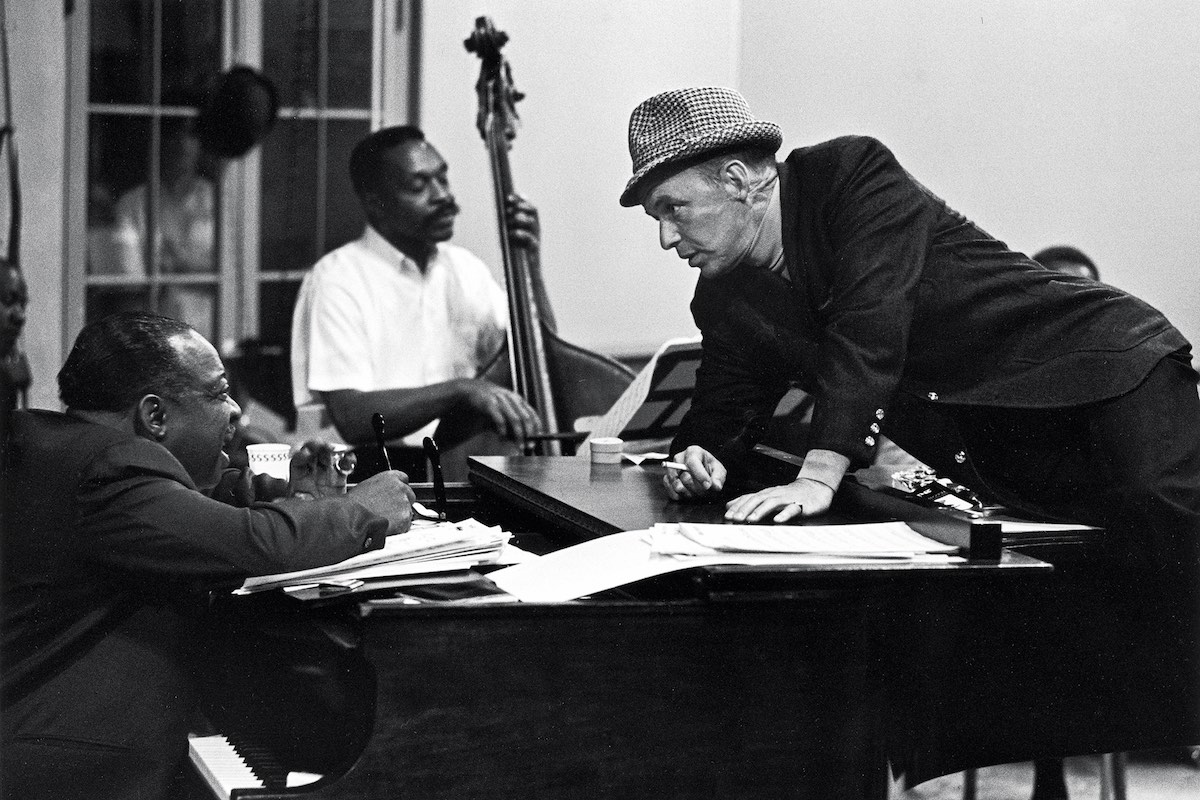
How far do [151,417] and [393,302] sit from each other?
7.50 ft

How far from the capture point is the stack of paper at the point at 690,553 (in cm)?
142

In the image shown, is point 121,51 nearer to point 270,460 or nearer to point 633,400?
point 633,400

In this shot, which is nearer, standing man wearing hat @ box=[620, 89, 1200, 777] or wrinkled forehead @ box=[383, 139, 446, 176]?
standing man wearing hat @ box=[620, 89, 1200, 777]

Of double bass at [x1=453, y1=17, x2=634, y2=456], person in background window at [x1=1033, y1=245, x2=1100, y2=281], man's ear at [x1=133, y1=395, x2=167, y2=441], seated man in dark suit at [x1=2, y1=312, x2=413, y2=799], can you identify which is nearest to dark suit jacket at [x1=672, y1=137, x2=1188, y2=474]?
seated man in dark suit at [x1=2, y1=312, x2=413, y2=799]

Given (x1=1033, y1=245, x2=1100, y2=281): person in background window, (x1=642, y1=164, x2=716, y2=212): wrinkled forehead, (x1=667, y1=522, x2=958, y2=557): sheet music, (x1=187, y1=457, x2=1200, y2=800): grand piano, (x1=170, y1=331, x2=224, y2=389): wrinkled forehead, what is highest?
(x1=642, y1=164, x2=716, y2=212): wrinkled forehead

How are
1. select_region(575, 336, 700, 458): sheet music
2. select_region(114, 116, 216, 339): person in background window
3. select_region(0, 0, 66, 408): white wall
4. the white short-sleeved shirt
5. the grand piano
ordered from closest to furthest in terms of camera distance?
the grand piano → select_region(575, 336, 700, 458): sheet music → select_region(0, 0, 66, 408): white wall → the white short-sleeved shirt → select_region(114, 116, 216, 339): person in background window

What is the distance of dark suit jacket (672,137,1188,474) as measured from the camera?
6.38 feet

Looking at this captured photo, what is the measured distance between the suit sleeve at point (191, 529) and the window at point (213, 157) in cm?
253

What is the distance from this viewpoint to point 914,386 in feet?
6.98

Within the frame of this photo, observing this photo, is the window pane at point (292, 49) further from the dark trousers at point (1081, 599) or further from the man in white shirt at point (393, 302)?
the dark trousers at point (1081, 599)

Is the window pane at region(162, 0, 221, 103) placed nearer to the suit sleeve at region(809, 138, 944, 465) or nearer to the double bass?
the double bass

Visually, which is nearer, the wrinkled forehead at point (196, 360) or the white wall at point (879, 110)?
the wrinkled forehead at point (196, 360)

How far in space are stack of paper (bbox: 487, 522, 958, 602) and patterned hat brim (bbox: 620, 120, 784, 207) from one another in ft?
2.18

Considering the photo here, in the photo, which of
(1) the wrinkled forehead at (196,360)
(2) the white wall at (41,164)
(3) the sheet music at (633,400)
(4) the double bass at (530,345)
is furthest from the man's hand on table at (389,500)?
(2) the white wall at (41,164)
